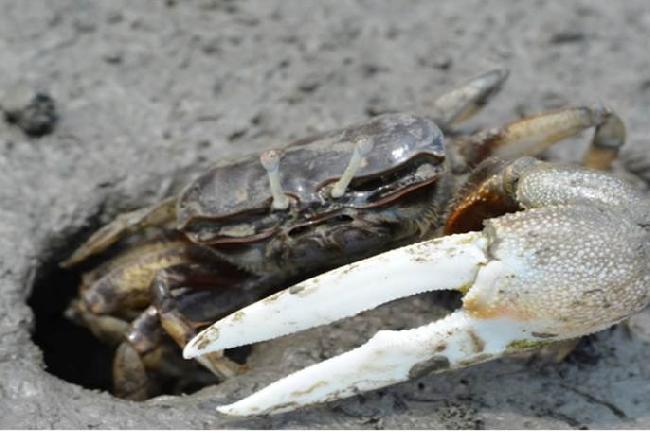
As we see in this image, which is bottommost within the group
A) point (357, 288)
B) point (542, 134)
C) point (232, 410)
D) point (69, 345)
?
point (69, 345)

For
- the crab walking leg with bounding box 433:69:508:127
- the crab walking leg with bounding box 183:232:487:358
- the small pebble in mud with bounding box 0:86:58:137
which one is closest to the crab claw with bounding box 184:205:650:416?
the crab walking leg with bounding box 183:232:487:358

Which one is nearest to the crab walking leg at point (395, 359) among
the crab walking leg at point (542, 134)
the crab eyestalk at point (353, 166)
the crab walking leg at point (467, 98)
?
the crab eyestalk at point (353, 166)

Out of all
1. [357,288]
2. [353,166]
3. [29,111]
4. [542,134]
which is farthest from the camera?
[29,111]

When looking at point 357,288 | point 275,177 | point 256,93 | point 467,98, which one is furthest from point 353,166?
point 256,93

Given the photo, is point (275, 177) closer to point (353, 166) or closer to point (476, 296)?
point (353, 166)

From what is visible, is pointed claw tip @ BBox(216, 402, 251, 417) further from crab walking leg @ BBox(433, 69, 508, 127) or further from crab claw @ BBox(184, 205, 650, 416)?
crab walking leg @ BBox(433, 69, 508, 127)

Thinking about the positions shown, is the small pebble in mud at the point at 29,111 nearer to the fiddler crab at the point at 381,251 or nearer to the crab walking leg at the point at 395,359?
the fiddler crab at the point at 381,251
